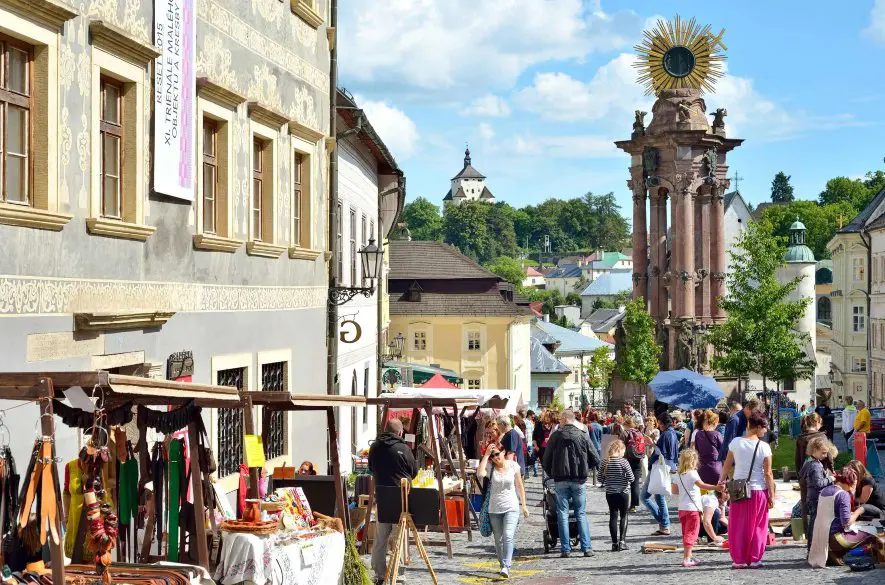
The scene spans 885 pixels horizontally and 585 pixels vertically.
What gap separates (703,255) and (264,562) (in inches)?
2081

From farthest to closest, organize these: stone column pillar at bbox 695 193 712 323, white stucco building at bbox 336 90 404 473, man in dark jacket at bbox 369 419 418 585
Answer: stone column pillar at bbox 695 193 712 323 < white stucco building at bbox 336 90 404 473 < man in dark jacket at bbox 369 419 418 585

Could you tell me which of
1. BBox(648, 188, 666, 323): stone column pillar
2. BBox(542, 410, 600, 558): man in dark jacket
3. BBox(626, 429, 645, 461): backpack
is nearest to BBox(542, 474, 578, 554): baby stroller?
BBox(542, 410, 600, 558): man in dark jacket

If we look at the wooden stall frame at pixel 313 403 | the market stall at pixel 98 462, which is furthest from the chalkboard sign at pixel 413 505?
the market stall at pixel 98 462

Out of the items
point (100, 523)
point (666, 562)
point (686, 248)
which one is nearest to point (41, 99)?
point (100, 523)

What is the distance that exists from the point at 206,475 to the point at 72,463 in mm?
1146

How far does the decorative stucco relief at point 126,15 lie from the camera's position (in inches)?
503

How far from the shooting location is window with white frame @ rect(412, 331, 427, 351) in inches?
2542

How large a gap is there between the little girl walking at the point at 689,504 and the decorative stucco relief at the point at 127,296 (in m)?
5.75

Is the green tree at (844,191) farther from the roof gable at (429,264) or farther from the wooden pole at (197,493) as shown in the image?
the wooden pole at (197,493)

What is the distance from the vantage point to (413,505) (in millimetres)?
14352

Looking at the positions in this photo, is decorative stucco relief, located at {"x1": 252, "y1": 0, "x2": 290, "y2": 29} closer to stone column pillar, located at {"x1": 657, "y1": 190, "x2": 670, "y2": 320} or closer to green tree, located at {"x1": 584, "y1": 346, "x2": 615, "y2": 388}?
stone column pillar, located at {"x1": 657, "y1": 190, "x2": 670, "y2": 320}

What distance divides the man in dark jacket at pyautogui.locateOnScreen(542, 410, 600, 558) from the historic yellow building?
47.4 m

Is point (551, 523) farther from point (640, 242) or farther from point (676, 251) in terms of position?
point (640, 242)

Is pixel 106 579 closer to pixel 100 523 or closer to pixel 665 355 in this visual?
pixel 100 523
